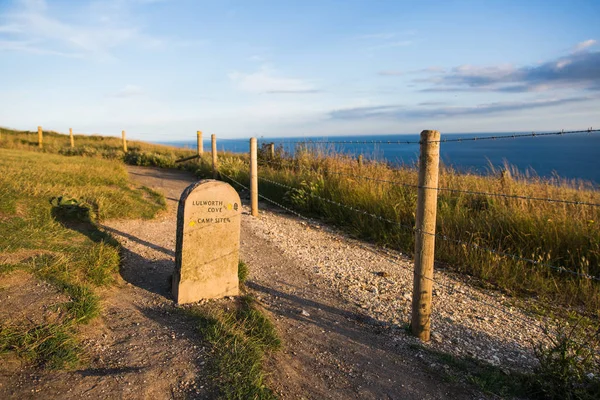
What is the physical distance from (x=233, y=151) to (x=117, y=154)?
5420 millimetres

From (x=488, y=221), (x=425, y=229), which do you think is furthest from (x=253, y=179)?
(x=425, y=229)

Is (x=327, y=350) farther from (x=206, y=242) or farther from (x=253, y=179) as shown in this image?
(x=253, y=179)

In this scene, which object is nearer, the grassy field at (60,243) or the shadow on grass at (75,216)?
the grassy field at (60,243)

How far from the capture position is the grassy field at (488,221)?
240 inches

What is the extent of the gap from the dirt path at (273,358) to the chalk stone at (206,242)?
1.18 feet

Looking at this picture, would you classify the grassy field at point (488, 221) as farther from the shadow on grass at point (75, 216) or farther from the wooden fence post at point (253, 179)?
the shadow on grass at point (75, 216)

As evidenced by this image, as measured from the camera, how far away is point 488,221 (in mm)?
7566

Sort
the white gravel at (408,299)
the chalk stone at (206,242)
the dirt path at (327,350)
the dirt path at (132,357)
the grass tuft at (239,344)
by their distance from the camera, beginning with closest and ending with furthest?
1. the dirt path at (132,357)
2. the grass tuft at (239,344)
3. the dirt path at (327,350)
4. the white gravel at (408,299)
5. the chalk stone at (206,242)

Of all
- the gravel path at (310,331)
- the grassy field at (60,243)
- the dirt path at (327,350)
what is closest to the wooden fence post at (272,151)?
the grassy field at (60,243)

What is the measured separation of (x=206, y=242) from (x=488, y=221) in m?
5.13

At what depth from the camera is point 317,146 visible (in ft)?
39.7

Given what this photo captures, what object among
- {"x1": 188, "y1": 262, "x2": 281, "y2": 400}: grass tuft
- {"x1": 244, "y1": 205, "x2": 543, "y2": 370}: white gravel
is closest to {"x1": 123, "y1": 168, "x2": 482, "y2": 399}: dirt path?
{"x1": 188, "y1": 262, "x2": 281, "y2": 400}: grass tuft

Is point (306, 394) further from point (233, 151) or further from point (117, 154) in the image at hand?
point (117, 154)

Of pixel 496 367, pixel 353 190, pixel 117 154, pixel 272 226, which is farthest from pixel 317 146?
pixel 117 154
